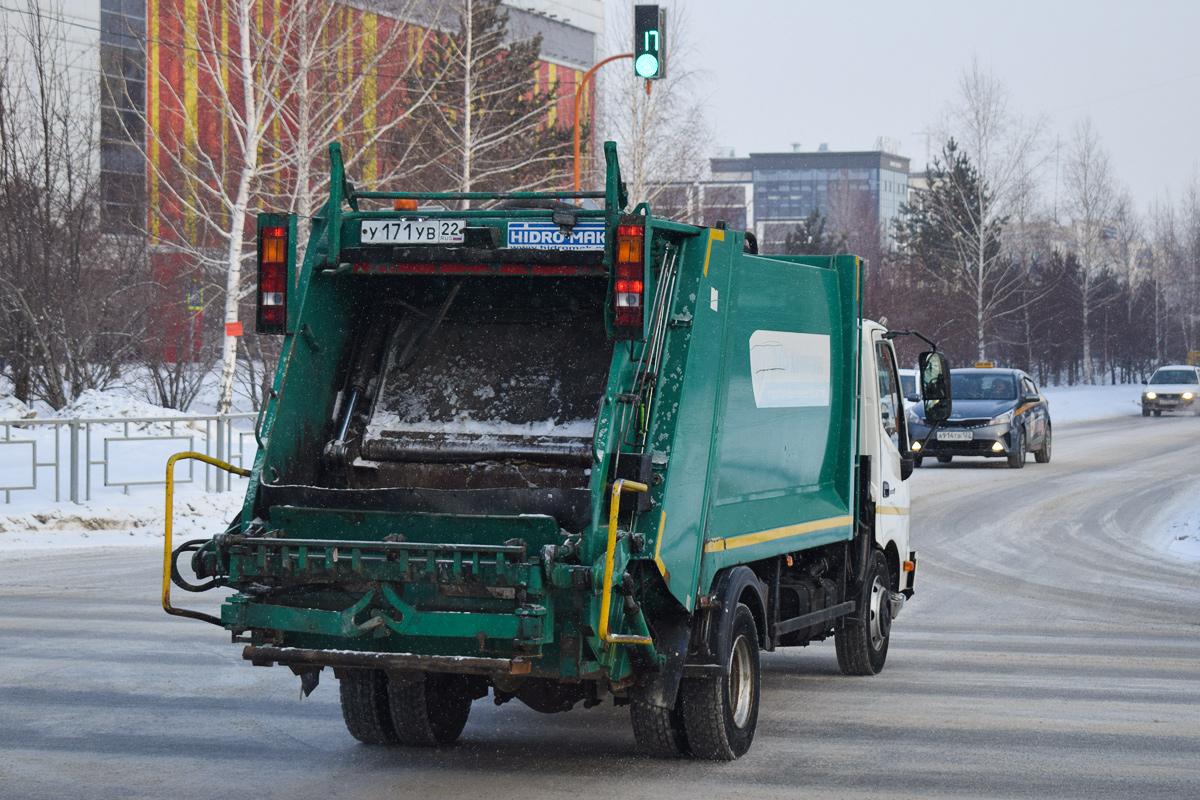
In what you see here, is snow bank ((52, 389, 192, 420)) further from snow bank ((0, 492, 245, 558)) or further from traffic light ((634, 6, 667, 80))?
traffic light ((634, 6, 667, 80))

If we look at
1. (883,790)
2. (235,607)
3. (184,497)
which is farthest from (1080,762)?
(184,497)

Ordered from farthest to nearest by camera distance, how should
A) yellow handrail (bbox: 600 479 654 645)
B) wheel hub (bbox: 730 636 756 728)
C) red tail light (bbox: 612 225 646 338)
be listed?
1. wheel hub (bbox: 730 636 756 728)
2. red tail light (bbox: 612 225 646 338)
3. yellow handrail (bbox: 600 479 654 645)

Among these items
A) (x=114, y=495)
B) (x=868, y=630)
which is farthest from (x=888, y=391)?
(x=114, y=495)

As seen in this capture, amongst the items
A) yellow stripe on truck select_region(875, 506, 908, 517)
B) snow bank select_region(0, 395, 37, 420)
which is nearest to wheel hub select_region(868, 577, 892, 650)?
yellow stripe on truck select_region(875, 506, 908, 517)

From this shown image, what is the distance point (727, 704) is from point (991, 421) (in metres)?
19.6

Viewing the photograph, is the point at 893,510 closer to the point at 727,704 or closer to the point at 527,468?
the point at 727,704

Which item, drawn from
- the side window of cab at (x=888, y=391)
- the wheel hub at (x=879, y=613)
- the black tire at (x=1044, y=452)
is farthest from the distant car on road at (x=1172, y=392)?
the wheel hub at (x=879, y=613)

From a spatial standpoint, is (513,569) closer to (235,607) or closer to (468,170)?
(235,607)

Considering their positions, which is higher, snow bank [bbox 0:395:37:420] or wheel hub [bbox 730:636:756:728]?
snow bank [bbox 0:395:37:420]

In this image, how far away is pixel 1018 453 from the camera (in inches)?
990

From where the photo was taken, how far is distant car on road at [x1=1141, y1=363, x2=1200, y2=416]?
157 feet

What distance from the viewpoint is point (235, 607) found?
5.97 metres

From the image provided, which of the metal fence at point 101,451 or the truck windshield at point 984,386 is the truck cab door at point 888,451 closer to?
the metal fence at point 101,451

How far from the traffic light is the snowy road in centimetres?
729
